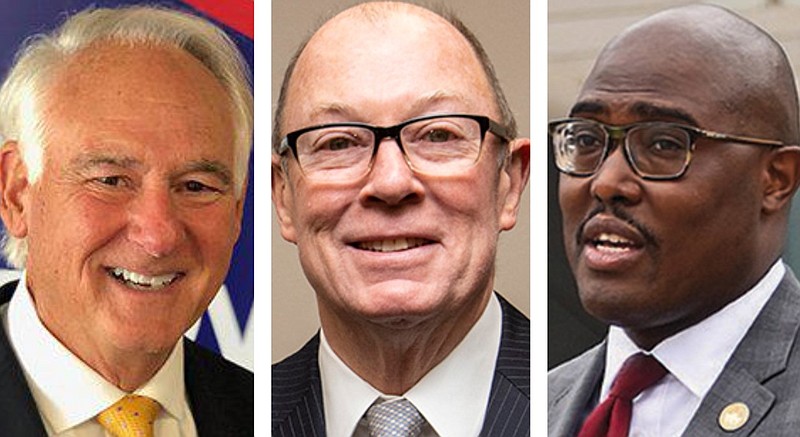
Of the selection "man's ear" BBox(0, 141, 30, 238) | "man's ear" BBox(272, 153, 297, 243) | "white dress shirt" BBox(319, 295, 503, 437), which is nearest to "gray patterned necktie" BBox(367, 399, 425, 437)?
"white dress shirt" BBox(319, 295, 503, 437)

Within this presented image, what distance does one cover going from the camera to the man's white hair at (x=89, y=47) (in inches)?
132

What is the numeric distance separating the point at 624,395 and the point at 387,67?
86 centimetres

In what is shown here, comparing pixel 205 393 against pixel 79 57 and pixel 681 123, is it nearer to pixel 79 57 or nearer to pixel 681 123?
pixel 79 57

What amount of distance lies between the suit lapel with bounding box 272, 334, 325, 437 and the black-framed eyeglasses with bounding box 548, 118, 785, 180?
72cm

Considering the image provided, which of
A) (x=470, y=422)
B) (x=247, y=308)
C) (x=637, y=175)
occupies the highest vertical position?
(x=637, y=175)

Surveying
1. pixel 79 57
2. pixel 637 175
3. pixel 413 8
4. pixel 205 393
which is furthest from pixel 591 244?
pixel 79 57

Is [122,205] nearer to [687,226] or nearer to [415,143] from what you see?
[415,143]

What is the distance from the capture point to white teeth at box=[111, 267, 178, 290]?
339 cm

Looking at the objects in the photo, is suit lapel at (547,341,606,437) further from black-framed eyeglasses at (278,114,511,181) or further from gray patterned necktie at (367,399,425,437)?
black-framed eyeglasses at (278,114,511,181)

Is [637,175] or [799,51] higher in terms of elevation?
[799,51]

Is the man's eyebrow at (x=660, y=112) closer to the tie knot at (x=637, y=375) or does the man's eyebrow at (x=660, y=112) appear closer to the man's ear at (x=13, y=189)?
the tie knot at (x=637, y=375)

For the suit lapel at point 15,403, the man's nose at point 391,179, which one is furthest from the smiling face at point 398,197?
the suit lapel at point 15,403

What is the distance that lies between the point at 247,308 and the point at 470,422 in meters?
0.56

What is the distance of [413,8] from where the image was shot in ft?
11.6
